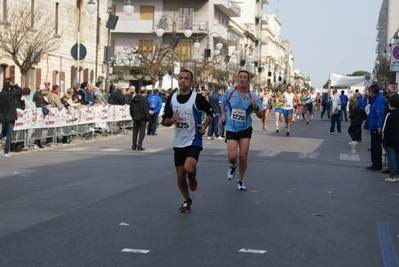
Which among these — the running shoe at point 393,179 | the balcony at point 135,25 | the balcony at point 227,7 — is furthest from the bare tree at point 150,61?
the running shoe at point 393,179

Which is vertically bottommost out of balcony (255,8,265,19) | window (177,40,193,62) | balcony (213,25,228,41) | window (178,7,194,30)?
window (177,40,193,62)

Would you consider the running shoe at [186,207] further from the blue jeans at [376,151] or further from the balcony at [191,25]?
the balcony at [191,25]

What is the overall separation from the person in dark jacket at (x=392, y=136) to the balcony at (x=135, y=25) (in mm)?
64575

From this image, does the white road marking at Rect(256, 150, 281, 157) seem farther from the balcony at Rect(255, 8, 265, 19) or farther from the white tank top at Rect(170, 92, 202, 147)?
the balcony at Rect(255, 8, 265, 19)

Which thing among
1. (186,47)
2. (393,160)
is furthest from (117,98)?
(186,47)

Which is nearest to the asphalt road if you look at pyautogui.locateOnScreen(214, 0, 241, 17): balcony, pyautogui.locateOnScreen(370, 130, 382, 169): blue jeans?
pyautogui.locateOnScreen(370, 130, 382, 169): blue jeans

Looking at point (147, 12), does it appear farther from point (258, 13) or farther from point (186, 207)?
point (186, 207)

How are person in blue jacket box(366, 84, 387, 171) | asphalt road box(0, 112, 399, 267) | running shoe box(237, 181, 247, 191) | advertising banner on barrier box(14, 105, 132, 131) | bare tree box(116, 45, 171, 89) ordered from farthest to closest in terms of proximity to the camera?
bare tree box(116, 45, 171, 89) → advertising banner on barrier box(14, 105, 132, 131) → person in blue jacket box(366, 84, 387, 171) → running shoe box(237, 181, 247, 191) → asphalt road box(0, 112, 399, 267)

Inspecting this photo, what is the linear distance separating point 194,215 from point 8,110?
34.6 feet

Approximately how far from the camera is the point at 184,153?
10625 mm

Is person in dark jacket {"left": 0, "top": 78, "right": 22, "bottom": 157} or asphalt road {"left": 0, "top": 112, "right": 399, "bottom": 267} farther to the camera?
person in dark jacket {"left": 0, "top": 78, "right": 22, "bottom": 157}

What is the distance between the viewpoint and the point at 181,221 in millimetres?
9805

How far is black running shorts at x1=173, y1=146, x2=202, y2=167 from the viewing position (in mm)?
10562

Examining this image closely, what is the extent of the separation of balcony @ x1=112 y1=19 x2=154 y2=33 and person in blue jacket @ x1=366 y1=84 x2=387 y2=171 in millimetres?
62261
